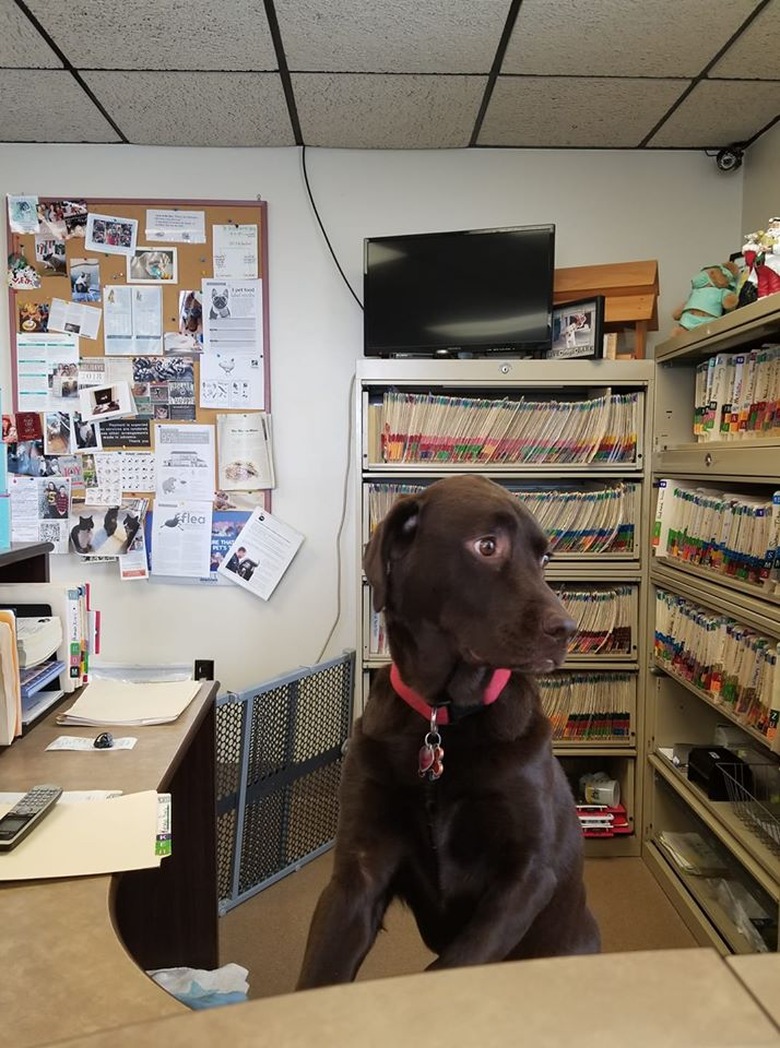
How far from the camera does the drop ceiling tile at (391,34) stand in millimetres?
2006

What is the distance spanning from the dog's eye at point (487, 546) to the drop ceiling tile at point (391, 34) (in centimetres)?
166

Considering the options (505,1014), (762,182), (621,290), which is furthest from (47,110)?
(505,1014)

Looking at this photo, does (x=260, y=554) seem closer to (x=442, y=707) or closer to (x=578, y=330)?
(x=578, y=330)

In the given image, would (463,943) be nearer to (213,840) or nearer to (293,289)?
(213,840)

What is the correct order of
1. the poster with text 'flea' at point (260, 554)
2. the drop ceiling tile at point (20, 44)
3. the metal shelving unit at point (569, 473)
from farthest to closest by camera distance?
the poster with text 'flea' at point (260, 554) → the metal shelving unit at point (569, 473) → the drop ceiling tile at point (20, 44)

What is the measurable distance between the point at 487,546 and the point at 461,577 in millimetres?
58

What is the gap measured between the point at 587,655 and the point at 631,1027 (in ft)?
8.30

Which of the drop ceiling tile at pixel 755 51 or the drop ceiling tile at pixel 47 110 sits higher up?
the drop ceiling tile at pixel 755 51

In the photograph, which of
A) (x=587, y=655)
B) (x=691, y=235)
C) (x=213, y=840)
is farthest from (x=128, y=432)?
(x=691, y=235)

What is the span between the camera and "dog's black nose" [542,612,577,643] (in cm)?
99

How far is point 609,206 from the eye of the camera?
3.02m

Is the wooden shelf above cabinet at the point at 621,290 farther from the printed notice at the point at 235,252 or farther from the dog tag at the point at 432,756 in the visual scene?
the dog tag at the point at 432,756

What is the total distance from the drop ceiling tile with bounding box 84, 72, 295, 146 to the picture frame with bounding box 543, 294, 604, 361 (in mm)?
1221

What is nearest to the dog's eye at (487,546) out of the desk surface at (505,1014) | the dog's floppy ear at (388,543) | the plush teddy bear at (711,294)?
the dog's floppy ear at (388,543)
